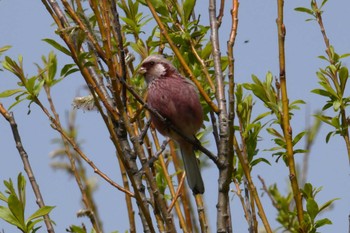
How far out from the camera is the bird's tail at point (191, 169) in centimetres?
433

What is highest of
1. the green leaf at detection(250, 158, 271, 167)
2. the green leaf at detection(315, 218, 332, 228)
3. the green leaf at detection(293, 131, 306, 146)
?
the green leaf at detection(293, 131, 306, 146)

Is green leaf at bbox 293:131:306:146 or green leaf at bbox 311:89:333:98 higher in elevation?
green leaf at bbox 311:89:333:98

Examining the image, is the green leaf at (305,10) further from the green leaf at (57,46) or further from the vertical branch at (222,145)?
the green leaf at (57,46)

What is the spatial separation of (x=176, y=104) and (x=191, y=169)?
465 millimetres

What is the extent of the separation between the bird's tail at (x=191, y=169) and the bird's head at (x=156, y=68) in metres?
0.55

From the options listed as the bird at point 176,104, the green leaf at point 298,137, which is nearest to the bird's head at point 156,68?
the bird at point 176,104

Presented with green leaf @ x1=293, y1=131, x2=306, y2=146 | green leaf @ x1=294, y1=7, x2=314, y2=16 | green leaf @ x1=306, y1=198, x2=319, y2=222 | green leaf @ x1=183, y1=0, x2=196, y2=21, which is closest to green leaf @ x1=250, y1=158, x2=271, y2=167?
green leaf @ x1=293, y1=131, x2=306, y2=146

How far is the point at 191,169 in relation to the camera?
457 centimetres

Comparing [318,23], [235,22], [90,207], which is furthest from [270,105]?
[90,207]

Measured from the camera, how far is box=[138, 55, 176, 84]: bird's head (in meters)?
4.52

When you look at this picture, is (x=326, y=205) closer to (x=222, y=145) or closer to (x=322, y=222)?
(x=322, y=222)

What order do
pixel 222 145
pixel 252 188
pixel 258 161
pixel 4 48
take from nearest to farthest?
1. pixel 222 145
2. pixel 252 188
3. pixel 258 161
4. pixel 4 48

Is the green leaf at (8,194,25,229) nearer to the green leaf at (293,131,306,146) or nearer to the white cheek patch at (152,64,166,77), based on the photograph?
the green leaf at (293,131,306,146)

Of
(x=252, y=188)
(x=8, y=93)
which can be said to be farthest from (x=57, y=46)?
(x=252, y=188)
